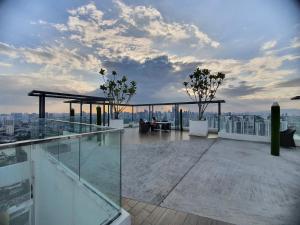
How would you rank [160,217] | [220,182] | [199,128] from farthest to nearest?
[199,128]
[220,182]
[160,217]

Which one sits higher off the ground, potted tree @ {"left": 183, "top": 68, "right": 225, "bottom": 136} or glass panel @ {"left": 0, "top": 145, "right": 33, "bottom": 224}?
potted tree @ {"left": 183, "top": 68, "right": 225, "bottom": 136}

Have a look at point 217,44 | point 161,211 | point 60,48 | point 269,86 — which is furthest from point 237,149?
point 60,48

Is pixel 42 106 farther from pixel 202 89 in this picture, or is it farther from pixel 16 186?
pixel 202 89

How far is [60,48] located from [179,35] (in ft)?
16.7

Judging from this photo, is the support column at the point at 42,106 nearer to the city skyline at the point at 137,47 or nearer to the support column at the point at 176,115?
the city skyline at the point at 137,47

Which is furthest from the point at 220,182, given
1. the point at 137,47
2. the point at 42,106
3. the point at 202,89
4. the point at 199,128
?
the point at 137,47

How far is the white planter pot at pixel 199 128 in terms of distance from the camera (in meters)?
9.66

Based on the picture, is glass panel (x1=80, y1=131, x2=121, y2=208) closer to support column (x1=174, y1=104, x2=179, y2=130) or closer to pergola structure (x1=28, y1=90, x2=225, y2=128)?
pergola structure (x1=28, y1=90, x2=225, y2=128)

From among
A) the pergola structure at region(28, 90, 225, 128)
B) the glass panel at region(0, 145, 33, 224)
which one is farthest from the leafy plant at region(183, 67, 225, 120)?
the glass panel at region(0, 145, 33, 224)

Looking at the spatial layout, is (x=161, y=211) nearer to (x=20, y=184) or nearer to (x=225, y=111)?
(x=20, y=184)

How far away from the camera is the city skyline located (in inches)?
203

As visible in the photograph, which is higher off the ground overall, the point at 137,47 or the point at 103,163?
the point at 137,47

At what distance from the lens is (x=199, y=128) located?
9742mm

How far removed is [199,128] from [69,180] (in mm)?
7943
